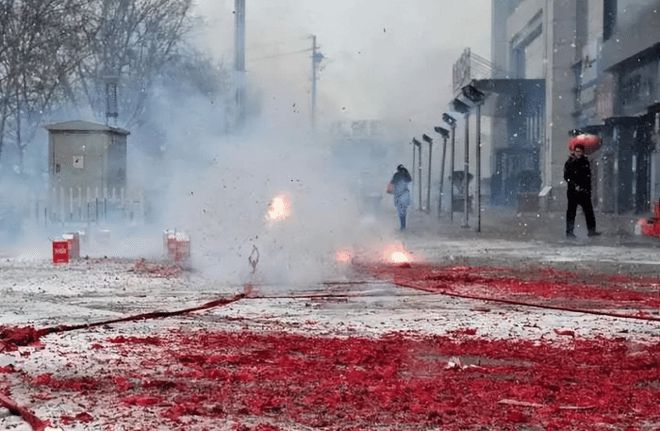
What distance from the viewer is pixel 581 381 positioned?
6125 mm

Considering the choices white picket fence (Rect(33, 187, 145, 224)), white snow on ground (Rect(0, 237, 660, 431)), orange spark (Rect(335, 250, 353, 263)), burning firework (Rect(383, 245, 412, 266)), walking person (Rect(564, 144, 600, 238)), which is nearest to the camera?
white snow on ground (Rect(0, 237, 660, 431))

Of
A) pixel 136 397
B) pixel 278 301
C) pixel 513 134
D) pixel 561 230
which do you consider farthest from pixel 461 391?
pixel 513 134

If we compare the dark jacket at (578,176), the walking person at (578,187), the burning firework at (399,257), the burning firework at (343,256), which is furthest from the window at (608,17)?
the burning firework at (343,256)

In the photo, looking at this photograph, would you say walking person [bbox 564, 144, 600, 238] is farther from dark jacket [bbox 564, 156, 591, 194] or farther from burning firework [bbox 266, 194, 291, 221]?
burning firework [bbox 266, 194, 291, 221]

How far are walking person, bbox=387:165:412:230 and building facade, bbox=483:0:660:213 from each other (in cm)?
826

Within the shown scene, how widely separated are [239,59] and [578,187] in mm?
12283

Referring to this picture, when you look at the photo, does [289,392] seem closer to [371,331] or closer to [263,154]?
[371,331]

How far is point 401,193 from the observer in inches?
1193

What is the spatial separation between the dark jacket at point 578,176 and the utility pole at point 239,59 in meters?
11.7

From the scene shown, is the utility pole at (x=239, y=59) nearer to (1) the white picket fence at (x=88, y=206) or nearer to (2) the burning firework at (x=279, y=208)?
(1) the white picket fence at (x=88, y=206)

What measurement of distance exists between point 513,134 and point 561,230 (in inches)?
1457

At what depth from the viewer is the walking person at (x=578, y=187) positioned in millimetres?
23172

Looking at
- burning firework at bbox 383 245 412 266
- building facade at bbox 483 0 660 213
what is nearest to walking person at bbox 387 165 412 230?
building facade at bbox 483 0 660 213

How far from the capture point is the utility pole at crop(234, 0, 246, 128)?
3216 centimetres
